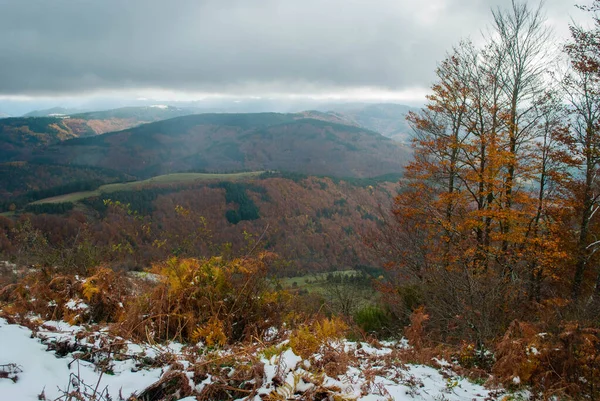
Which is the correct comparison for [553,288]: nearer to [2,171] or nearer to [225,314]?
[225,314]

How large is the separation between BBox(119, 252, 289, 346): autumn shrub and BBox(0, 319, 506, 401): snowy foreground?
585 millimetres

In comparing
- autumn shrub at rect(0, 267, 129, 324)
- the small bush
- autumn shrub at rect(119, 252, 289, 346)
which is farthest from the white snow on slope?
the small bush

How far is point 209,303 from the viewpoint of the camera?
385 centimetres

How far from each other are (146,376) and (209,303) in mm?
1363

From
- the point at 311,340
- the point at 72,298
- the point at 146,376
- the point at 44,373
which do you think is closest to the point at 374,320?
the point at 311,340

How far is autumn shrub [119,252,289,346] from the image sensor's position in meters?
→ 3.49

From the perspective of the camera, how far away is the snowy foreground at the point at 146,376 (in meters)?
2.17

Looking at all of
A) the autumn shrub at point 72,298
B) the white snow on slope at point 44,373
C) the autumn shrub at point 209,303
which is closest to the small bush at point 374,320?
the autumn shrub at point 209,303

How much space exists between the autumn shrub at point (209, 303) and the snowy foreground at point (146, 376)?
0.58 meters

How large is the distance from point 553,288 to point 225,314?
1406 cm

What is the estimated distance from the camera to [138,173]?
199 meters

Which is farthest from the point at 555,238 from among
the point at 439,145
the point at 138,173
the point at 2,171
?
the point at 138,173

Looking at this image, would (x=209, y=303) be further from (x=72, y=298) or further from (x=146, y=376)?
(x=72, y=298)

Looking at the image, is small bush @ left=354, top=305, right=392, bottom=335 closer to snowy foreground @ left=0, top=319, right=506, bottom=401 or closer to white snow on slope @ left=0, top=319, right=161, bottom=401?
snowy foreground @ left=0, top=319, right=506, bottom=401
